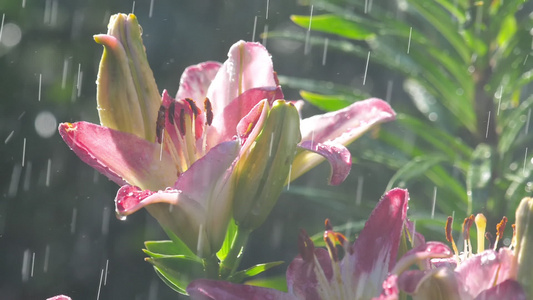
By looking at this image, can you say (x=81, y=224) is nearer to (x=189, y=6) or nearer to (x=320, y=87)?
(x=189, y=6)

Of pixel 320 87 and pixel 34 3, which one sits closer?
pixel 320 87

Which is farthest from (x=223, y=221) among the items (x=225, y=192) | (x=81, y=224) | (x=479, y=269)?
(x=81, y=224)

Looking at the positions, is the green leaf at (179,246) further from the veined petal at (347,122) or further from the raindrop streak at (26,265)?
the raindrop streak at (26,265)

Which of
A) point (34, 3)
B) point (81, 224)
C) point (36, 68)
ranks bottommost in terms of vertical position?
point (81, 224)

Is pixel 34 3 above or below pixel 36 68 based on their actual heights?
above

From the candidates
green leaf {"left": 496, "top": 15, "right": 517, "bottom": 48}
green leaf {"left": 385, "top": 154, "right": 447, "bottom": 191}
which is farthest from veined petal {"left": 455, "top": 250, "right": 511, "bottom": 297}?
green leaf {"left": 496, "top": 15, "right": 517, "bottom": 48}

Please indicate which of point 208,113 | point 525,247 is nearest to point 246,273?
point 208,113

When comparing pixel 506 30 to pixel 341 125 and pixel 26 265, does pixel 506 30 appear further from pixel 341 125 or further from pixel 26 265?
pixel 26 265
